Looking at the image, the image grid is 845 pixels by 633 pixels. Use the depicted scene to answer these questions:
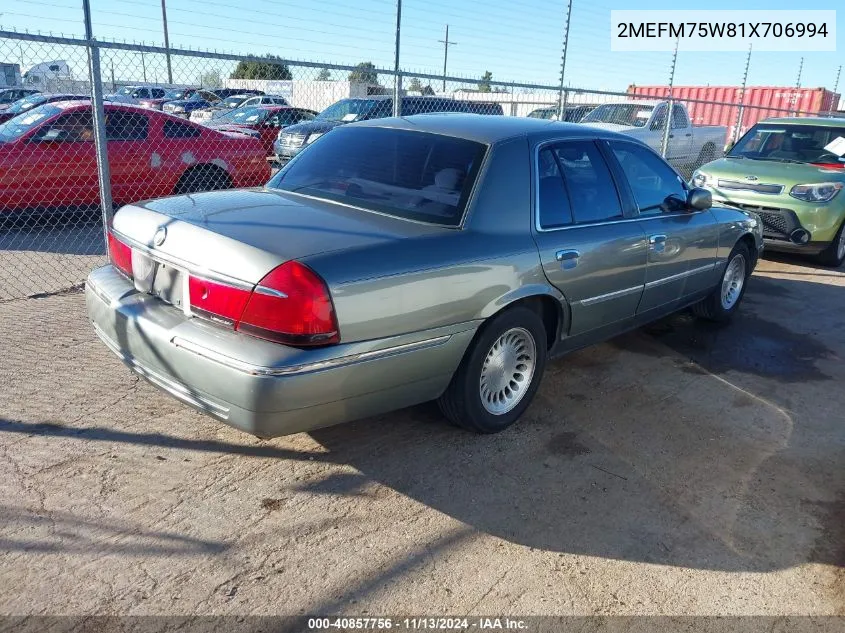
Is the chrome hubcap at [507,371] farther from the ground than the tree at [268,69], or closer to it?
closer to it

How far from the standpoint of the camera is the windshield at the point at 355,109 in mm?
13531

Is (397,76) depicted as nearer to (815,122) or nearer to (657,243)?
(657,243)

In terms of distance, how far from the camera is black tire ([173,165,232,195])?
895cm

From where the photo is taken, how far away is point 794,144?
9.12 meters

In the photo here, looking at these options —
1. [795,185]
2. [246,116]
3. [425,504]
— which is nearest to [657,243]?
[425,504]

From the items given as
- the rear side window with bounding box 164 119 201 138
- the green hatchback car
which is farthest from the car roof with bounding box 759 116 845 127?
the rear side window with bounding box 164 119 201 138

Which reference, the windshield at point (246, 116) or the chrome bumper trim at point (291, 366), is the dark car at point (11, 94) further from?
the chrome bumper trim at point (291, 366)

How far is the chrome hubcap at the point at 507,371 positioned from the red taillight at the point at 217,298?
1293 mm

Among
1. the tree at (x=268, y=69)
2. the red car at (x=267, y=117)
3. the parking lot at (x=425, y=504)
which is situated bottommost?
the parking lot at (x=425, y=504)

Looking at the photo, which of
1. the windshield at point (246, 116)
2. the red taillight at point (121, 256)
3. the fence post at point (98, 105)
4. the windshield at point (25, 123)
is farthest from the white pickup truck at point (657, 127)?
the red taillight at point (121, 256)

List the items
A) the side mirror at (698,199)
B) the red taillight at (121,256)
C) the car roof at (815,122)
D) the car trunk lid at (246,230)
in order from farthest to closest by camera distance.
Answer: the car roof at (815,122)
the side mirror at (698,199)
the red taillight at (121,256)
the car trunk lid at (246,230)

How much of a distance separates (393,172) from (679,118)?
41.2ft

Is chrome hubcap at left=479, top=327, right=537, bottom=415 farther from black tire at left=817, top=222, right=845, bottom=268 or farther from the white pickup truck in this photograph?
the white pickup truck

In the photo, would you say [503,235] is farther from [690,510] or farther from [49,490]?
[49,490]
